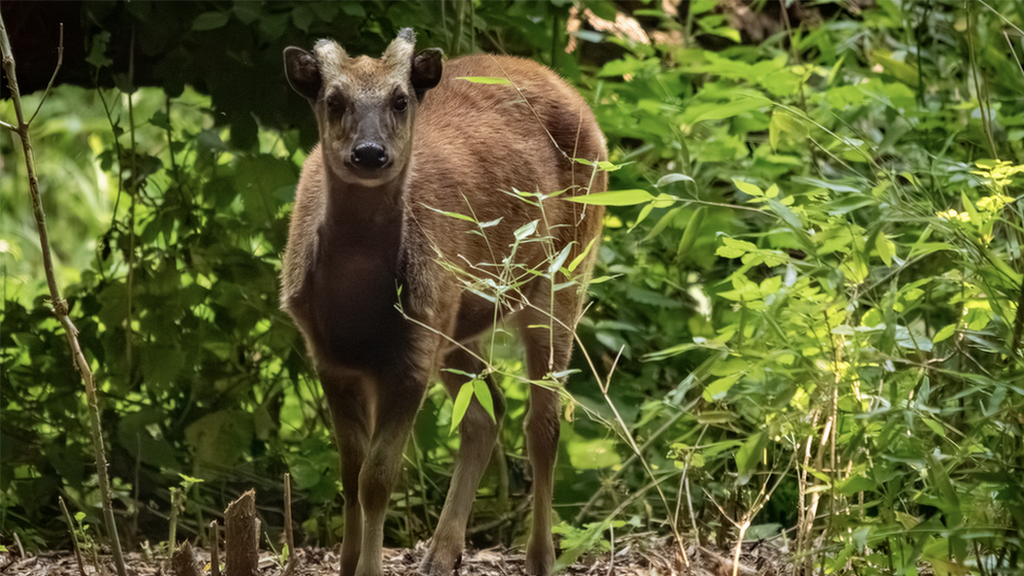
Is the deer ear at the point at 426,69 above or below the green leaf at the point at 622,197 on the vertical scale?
above

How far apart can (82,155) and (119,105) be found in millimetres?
1596

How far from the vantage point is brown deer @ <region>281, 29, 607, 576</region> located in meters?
3.26

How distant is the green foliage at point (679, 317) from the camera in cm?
284

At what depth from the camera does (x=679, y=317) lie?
545 centimetres

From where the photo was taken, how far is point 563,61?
16.3 feet

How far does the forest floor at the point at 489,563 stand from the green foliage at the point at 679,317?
0.15 m

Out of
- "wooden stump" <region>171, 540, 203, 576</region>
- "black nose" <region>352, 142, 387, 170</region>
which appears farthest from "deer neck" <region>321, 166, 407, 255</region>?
"wooden stump" <region>171, 540, 203, 576</region>

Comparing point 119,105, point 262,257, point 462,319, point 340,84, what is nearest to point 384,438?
point 462,319

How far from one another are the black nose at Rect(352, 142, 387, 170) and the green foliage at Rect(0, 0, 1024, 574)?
756 mm

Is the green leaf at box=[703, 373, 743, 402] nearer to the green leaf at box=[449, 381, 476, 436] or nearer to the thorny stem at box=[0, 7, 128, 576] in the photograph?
the green leaf at box=[449, 381, 476, 436]

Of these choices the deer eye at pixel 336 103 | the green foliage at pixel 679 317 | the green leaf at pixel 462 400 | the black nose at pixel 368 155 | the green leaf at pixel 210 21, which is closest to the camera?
the green leaf at pixel 462 400

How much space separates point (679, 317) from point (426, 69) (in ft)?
8.33

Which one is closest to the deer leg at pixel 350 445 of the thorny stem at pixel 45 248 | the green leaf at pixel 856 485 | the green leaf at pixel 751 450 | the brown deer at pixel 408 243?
the brown deer at pixel 408 243

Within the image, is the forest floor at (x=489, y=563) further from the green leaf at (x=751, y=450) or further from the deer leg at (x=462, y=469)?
the green leaf at (x=751, y=450)
